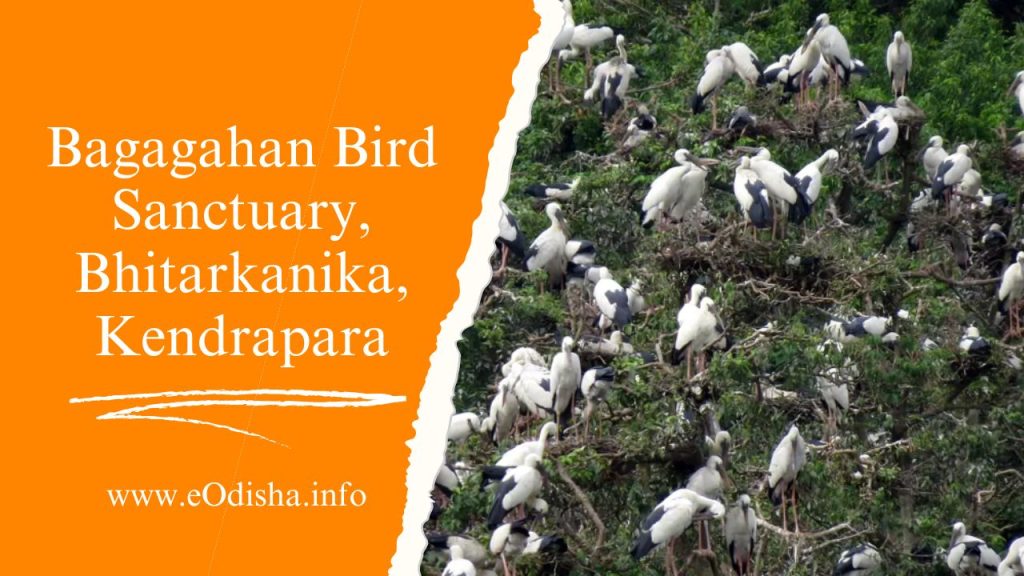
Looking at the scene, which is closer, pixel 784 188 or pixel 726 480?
pixel 726 480

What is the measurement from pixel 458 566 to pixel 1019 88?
844cm

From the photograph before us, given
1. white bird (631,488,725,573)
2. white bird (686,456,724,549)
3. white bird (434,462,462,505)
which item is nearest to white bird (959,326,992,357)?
white bird (686,456,724,549)

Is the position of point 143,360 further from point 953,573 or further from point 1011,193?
point 1011,193

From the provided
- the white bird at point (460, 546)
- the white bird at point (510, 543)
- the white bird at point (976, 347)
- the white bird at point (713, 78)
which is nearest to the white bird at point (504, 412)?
the white bird at point (460, 546)

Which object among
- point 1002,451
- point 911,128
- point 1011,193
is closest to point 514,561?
point 1002,451

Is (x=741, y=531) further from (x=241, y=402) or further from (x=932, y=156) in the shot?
(x=241, y=402)

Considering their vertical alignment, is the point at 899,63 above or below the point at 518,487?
above

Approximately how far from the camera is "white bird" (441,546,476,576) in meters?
6.12

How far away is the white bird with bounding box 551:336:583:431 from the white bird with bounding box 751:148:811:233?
1.41 m

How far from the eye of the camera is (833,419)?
818 cm

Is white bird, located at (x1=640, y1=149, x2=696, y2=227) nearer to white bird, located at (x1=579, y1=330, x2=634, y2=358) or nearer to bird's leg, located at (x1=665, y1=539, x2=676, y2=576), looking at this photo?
white bird, located at (x1=579, y1=330, x2=634, y2=358)

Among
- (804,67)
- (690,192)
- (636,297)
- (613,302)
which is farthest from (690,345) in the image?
(804,67)

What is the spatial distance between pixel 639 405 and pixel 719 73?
4231 mm

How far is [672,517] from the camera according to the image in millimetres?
6633
